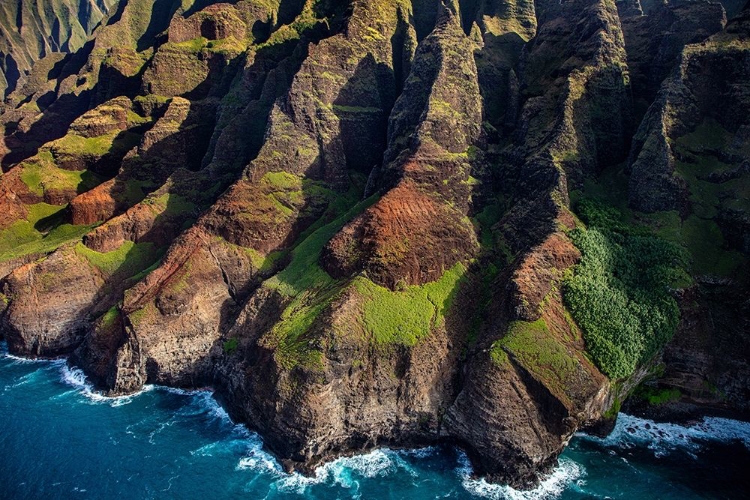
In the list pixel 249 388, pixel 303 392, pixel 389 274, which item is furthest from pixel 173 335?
pixel 389 274

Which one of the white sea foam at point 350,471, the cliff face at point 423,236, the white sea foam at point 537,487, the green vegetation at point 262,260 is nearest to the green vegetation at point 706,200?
the cliff face at point 423,236

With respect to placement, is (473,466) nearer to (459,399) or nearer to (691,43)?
(459,399)

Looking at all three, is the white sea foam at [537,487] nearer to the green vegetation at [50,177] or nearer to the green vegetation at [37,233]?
the green vegetation at [37,233]

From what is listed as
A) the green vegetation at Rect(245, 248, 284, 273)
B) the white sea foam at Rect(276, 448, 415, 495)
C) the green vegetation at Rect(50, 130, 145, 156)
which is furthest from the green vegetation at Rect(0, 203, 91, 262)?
the white sea foam at Rect(276, 448, 415, 495)

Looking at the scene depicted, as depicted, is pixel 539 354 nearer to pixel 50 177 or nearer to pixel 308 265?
pixel 308 265

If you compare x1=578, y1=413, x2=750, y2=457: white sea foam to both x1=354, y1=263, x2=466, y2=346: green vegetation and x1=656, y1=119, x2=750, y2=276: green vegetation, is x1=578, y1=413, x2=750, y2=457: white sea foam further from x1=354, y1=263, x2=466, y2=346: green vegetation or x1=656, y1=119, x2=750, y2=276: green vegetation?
x1=354, y1=263, x2=466, y2=346: green vegetation
